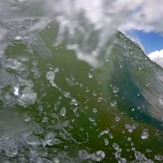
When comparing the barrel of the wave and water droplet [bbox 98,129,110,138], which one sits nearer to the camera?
the barrel of the wave

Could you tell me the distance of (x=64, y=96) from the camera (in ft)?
8.31

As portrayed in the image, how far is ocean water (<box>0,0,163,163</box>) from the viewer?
2.48 metres

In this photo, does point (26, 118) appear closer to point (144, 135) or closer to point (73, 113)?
point (73, 113)

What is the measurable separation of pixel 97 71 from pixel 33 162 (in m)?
0.86

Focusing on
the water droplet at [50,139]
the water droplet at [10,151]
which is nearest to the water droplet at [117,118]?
the water droplet at [50,139]

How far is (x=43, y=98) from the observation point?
2.47 metres

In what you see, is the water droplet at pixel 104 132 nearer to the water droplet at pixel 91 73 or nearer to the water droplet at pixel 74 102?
the water droplet at pixel 74 102

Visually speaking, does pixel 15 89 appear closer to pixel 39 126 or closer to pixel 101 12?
pixel 39 126

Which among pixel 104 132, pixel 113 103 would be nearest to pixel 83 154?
pixel 104 132

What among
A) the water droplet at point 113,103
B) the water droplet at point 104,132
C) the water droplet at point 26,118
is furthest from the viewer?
the water droplet at point 113,103

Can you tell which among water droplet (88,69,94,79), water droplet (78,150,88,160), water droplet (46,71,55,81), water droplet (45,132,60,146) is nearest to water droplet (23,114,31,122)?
water droplet (45,132,60,146)

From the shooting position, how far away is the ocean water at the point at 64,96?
248 cm

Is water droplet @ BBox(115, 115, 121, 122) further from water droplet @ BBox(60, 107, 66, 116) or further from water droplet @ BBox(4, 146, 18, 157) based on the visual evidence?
water droplet @ BBox(4, 146, 18, 157)

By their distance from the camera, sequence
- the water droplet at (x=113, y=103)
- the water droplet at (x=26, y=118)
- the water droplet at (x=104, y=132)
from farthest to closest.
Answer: the water droplet at (x=113, y=103), the water droplet at (x=104, y=132), the water droplet at (x=26, y=118)
